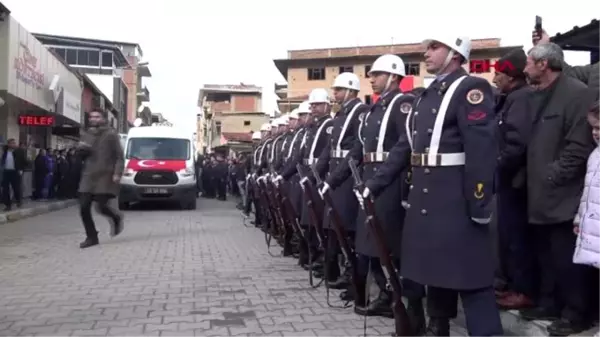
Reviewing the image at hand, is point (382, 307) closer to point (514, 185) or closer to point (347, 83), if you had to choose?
point (514, 185)

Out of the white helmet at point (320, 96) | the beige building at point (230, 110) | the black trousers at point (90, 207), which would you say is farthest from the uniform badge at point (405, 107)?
the beige building at point (230, 110)

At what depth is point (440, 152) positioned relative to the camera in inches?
160

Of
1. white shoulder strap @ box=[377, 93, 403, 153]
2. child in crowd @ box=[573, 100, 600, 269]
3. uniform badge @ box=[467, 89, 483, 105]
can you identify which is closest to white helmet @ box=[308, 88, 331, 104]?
white shoulder strap @ box=[377, 93, 403, 153]

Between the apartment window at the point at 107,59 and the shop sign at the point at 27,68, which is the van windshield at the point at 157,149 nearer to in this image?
the shop sign at the point at 27,68

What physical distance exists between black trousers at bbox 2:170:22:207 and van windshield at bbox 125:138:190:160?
3.17 meters

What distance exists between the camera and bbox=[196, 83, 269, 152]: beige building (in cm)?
7062

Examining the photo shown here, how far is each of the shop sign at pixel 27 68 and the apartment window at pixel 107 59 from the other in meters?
38.7

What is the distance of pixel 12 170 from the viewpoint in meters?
16.4

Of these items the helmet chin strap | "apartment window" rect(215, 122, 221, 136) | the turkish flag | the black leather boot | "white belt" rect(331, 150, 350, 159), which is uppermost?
"apartment window" rect(215, 122, 221, 136)

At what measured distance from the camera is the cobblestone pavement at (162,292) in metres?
5.20

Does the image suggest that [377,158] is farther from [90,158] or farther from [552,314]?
[90,158]

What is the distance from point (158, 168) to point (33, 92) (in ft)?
15.9

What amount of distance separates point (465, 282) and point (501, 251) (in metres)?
1.61

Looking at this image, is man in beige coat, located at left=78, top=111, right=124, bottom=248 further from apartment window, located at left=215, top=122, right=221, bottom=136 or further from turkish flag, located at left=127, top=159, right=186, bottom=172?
apartment window, located at left=215, top=122, right=221, bottom=136
